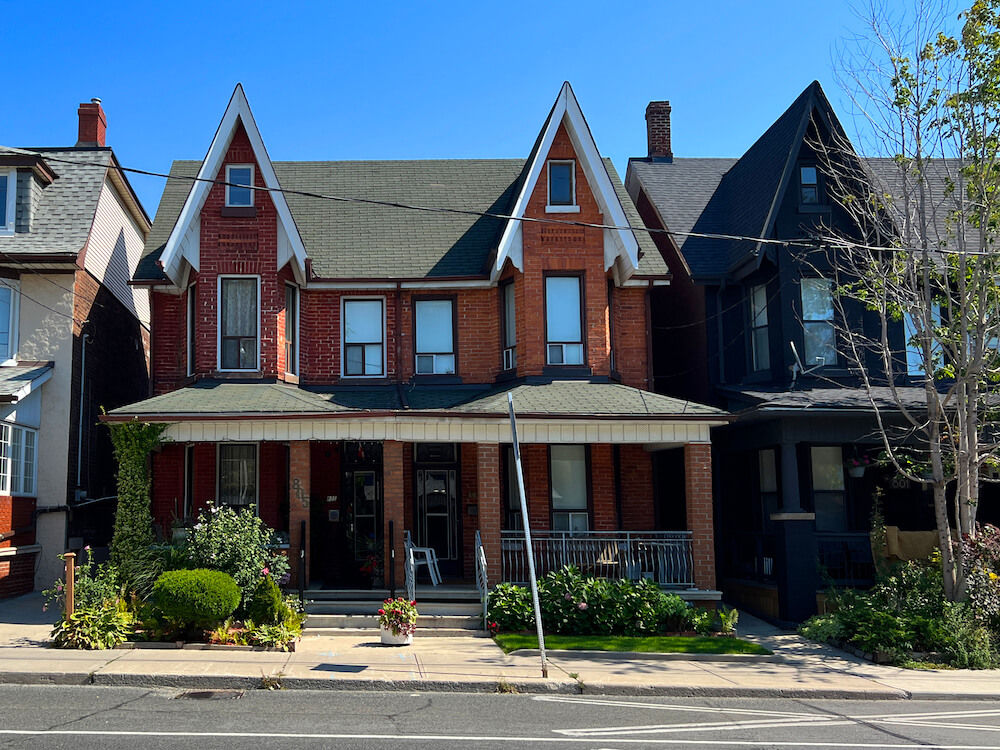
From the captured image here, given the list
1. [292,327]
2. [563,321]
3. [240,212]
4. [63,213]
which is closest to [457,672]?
[563,321]

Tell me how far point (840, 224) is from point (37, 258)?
16379 mm

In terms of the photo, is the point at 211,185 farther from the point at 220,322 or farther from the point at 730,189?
the point at 730,189

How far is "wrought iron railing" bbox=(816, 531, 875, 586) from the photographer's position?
17516 mm

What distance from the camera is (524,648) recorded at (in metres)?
13.8

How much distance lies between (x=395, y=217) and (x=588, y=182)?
194 inches

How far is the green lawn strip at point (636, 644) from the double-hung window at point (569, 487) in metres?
4.03

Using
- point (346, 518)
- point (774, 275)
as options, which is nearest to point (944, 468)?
point (774, 275)

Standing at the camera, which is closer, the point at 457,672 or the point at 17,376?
the point at 457,672

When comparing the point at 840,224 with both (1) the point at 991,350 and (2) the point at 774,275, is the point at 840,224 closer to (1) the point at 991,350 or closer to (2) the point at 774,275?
(2) the point at 774,275

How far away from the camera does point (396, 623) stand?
14.0 m

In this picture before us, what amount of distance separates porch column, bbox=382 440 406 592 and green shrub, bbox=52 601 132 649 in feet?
14.5

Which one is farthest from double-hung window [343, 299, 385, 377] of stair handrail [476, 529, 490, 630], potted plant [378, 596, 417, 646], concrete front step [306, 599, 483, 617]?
potted plant [378, 596, 417, 646]

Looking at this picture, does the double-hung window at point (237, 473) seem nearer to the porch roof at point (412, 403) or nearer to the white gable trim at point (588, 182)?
the porch roof at point (412, 403)

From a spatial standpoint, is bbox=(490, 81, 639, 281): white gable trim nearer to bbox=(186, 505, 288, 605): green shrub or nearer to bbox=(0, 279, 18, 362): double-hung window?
bbox=(186, 505, 288, 605): green shrub
